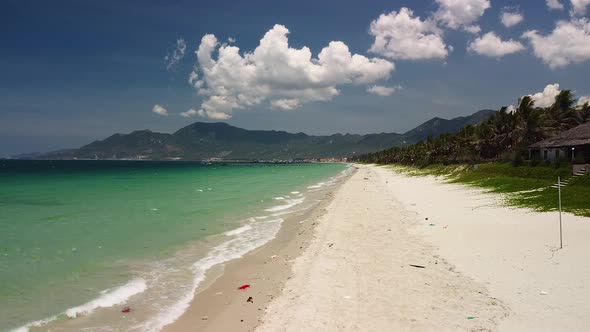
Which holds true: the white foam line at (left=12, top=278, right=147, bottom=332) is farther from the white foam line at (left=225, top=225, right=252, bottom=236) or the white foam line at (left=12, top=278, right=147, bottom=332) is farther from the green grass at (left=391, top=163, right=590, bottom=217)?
the green grass at (left=391, top=163, right=590, bottom=217)

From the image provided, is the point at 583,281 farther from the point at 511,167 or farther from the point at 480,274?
the point at 511,167

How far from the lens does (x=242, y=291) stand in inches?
402

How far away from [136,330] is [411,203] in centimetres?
2295

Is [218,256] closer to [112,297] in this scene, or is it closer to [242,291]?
[242,291]

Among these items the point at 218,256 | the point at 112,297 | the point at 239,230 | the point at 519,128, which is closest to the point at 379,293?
the point at 112,297

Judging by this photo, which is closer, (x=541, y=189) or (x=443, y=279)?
(x=443, y=279)

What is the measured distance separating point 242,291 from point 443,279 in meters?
5.40

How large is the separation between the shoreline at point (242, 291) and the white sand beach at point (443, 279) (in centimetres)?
39

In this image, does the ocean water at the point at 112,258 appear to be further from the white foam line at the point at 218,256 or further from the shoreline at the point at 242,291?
the shoreline at the point at 242,291

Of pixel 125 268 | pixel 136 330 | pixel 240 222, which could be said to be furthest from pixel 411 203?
pixel 136 330

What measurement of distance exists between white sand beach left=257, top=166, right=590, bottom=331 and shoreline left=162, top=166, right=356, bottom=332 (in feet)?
1.27

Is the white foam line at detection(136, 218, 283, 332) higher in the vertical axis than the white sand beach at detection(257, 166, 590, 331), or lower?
lower

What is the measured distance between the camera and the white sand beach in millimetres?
7422

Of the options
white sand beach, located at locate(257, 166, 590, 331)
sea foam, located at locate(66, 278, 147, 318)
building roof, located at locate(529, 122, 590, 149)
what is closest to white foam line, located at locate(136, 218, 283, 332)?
sea foam, located at locate(66, 278, 147, 318)
